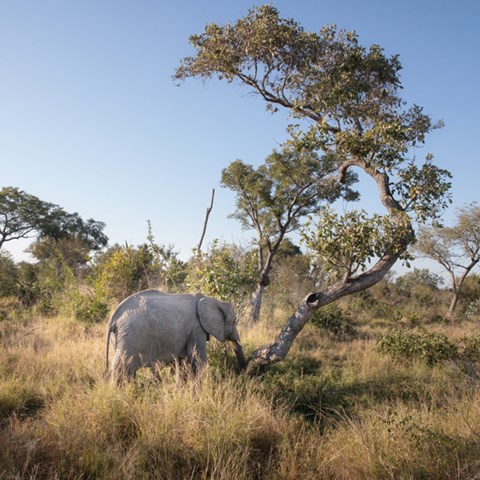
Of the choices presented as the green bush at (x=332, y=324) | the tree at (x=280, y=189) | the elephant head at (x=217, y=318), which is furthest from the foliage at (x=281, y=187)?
the elephant head at (x=217, y=318)

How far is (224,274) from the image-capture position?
8469 mm

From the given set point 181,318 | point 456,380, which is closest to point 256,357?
point 181,318

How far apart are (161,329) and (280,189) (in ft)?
36.0

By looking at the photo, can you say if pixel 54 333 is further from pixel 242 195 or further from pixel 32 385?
pixel 242 195

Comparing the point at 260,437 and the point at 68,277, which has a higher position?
the point at 68,277

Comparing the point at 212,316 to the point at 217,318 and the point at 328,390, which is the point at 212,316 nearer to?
the point at 217,318

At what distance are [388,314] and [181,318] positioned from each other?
499 inches

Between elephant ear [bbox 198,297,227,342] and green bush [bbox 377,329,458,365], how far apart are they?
4649 millimetres

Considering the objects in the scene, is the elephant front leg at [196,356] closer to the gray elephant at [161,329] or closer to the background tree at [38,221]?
the gray elephant at [161,329]

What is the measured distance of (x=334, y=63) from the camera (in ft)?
27.2

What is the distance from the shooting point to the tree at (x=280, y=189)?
591 inches

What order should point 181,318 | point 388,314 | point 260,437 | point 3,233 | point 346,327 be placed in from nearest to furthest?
point 260,437 < point 181,318 < point 346,327 < point 388,314 < point 3,233

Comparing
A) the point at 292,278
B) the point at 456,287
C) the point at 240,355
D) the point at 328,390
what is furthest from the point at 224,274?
the point at 456,287

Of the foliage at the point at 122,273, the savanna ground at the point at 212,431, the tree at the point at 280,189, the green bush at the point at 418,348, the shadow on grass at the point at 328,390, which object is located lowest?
the shadow on grass at the point at 328,390
